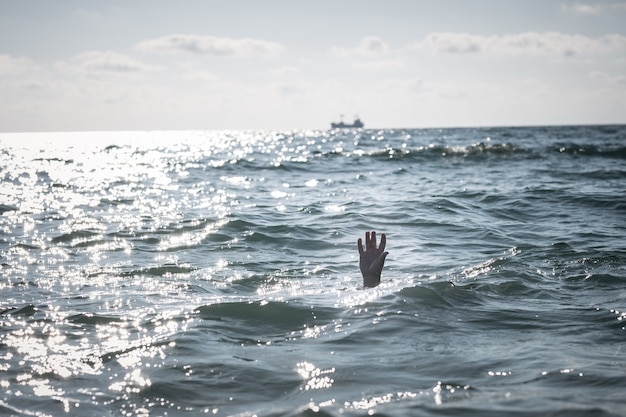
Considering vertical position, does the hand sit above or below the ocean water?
above

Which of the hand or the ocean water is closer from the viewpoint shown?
the ocean water

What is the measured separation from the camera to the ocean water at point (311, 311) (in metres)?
4.50

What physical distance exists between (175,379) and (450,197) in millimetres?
14465

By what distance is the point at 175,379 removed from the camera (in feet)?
16.0

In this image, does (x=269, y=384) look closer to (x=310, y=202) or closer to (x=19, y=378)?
(x=19, y=378)

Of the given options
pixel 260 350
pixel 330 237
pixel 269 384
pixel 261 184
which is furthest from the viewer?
pixel 261 184

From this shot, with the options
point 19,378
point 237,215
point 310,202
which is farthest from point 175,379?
point 310,202

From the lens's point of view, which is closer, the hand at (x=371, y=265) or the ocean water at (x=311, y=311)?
the ocean water at (x=311, y=311)

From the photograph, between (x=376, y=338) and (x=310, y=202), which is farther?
(x=310, y=202)

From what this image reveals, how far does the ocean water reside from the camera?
4496 millimetres

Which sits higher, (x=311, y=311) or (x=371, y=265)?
(x=371, y=265)

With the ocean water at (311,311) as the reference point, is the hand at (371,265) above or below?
above

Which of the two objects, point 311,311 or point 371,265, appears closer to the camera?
point 311,311

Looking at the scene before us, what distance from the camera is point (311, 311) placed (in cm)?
688
